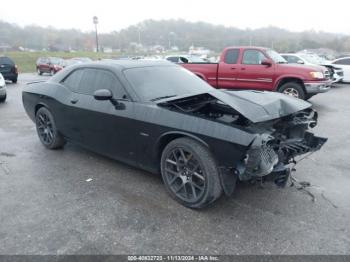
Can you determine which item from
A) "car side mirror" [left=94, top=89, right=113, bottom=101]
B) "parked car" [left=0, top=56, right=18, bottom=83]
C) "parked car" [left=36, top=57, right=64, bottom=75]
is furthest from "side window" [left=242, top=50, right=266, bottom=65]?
"parked car" [left=36, top=57, right=64, bottom=75]

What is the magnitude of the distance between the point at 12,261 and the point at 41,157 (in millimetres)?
2688

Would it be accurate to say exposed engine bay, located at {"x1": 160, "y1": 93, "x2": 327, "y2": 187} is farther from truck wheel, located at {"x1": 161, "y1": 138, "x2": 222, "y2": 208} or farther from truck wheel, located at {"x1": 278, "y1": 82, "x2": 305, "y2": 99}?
truck wheel, located at {"x1": 278, "y1": 82, "x2": 305, "y2": 99}

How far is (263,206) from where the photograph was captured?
3.46 metres

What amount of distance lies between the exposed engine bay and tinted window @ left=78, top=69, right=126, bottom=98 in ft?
2.59

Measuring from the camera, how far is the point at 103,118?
4184 mm

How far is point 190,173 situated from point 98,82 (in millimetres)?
1995

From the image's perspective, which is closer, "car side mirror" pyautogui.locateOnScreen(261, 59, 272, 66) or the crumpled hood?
the crumpled hood

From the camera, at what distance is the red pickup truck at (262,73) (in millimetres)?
8906

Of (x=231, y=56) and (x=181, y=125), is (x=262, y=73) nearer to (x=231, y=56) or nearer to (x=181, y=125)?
(x=231, y=56)

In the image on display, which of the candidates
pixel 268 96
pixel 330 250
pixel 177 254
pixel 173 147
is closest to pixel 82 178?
pixel 173 147

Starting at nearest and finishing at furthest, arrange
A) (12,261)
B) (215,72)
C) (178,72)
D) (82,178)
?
(12,261) < (82,178) < (178,72) < (215,72)

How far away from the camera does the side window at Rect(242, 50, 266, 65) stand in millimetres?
9477

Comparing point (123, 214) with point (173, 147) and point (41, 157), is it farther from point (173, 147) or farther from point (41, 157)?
point (41, 157)

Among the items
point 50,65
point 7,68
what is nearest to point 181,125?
point 7,68
